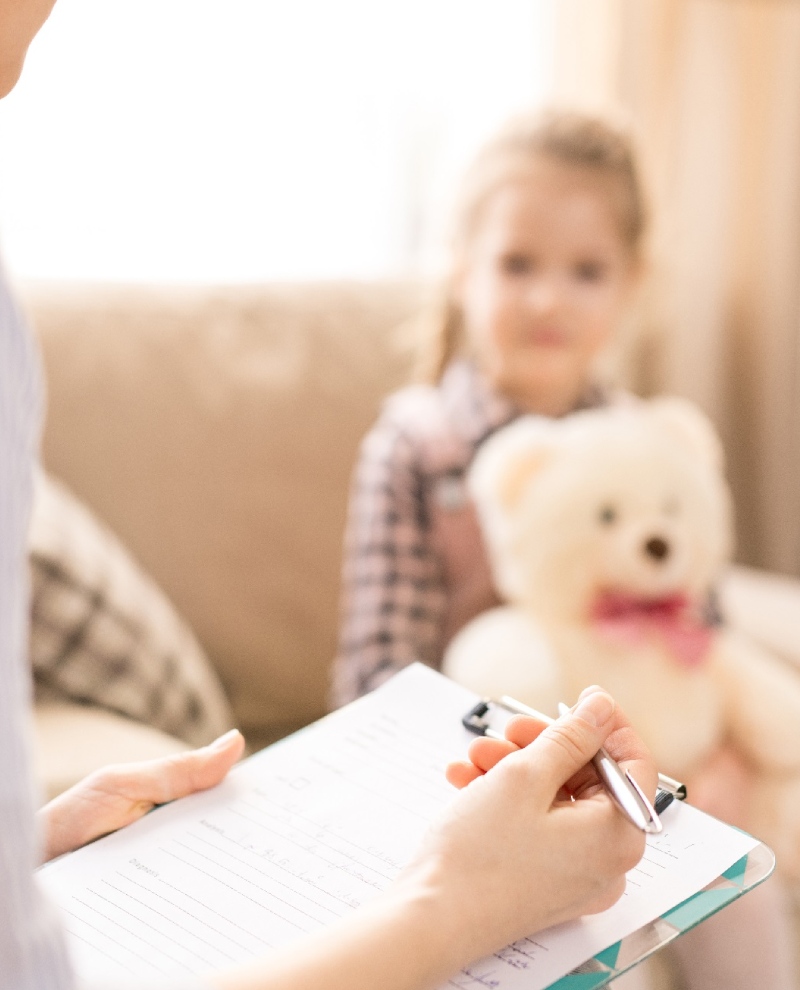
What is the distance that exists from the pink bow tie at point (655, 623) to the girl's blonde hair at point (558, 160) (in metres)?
0.49

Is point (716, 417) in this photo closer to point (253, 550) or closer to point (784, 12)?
point (784, 12)

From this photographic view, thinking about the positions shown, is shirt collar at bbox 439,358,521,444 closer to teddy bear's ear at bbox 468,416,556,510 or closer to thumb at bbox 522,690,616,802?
teddy bear's ear at bbox 468,416,556,510

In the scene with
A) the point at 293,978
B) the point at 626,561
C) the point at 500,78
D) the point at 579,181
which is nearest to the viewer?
the point at 293,978

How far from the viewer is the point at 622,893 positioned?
1.77 feet

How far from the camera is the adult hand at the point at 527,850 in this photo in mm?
492

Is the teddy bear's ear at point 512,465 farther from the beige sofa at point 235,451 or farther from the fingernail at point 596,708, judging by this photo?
the fingernail at point 596,708

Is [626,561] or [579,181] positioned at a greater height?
[579,181]

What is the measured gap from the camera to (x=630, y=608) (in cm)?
116

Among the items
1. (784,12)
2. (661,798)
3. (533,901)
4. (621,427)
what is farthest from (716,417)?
(533,901)

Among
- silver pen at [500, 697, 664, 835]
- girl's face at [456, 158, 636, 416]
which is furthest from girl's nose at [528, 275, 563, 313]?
silver pen at [500, 697, 664, 835]

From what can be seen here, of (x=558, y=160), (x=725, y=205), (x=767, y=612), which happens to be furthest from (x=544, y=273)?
(x=725, y=205)

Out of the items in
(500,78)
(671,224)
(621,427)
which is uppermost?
(500,78)

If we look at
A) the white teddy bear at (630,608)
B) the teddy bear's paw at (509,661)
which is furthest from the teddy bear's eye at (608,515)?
the teddy bear's paw at (509,661)

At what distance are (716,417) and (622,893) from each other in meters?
1.57
